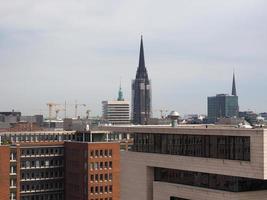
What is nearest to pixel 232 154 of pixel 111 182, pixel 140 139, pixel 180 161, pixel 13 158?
pixel 180 161

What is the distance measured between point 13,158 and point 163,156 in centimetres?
→ 9585

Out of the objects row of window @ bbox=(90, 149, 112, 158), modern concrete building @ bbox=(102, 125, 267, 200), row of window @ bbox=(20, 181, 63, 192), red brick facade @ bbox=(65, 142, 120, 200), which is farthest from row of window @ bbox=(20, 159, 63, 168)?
modern concrete building @ bbox=(102, 125, 267, 200)

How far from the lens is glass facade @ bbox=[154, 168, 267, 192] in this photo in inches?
2378

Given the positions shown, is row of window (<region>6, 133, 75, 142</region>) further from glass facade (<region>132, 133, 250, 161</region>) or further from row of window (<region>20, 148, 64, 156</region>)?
glass facade (<region>132, 133, 250, 161</region>)

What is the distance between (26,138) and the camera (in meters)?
168

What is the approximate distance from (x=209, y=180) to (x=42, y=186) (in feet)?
356

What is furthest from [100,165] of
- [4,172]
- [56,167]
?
[4,172]

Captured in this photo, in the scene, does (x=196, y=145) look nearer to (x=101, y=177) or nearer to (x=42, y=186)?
(x=101, y=177)

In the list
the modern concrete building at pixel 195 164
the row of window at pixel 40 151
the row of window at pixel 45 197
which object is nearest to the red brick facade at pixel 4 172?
the row of window at pixel 40 151

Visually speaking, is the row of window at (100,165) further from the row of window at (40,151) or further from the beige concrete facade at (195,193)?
the beige concrete facade at (195,193)

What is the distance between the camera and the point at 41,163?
164 meters

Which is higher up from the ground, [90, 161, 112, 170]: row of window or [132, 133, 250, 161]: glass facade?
[132, 133, 250, 161]: glass facade

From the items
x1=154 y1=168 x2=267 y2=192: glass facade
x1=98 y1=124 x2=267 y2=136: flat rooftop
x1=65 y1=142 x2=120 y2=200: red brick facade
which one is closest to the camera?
x1=98 y1=124 x2=267 y2=136: flat rooftop

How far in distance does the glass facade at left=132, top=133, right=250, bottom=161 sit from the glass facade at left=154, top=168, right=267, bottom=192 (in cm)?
250
